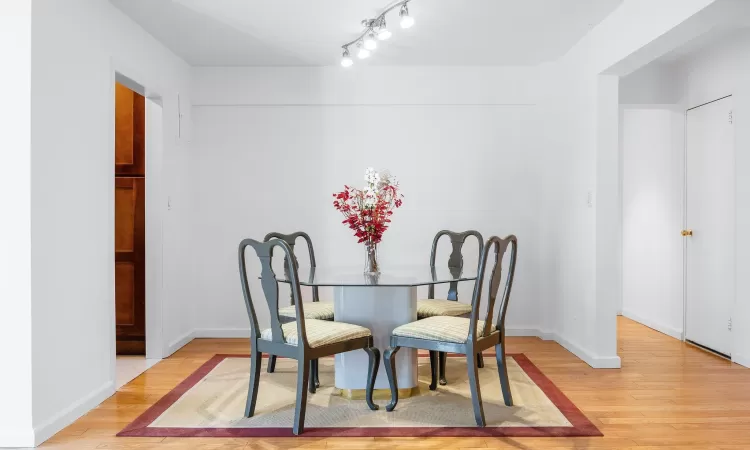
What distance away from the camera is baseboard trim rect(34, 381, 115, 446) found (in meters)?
2.87

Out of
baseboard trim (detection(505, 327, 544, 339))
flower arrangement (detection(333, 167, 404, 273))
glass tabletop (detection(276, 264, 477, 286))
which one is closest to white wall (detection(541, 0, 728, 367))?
baseboard trim (detection(505, 327, 544, 339))

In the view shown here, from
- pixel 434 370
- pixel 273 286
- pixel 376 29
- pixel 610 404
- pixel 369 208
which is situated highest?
pixel 376 29

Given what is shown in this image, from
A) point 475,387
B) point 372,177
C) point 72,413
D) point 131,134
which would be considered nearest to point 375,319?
point 475,387

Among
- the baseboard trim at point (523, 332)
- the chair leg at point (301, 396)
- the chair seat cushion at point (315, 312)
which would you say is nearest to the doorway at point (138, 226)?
the chair seat cushion at point (315, 312)

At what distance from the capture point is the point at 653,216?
5.89 metres

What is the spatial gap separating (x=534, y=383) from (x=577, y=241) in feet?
A: 4.40

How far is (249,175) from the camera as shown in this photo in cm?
540
